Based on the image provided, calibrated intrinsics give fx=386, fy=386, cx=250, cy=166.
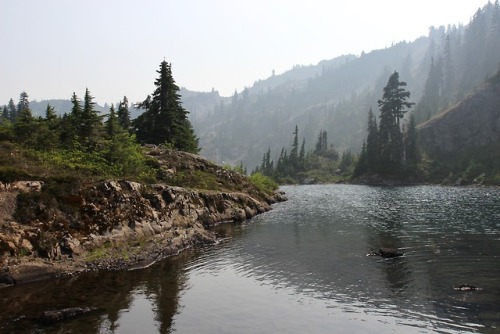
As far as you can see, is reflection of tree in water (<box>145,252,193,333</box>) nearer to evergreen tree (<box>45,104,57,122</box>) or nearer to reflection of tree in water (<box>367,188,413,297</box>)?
reflection of tree in water (<box>367,188,413,297</box>)

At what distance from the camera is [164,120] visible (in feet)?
245

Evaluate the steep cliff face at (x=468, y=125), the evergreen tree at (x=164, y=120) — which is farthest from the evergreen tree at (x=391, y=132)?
the evergreen tree at (x=164, y=120)

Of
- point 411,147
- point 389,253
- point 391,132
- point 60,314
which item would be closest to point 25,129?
point 60,314

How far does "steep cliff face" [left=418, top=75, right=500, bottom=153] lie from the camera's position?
555ft

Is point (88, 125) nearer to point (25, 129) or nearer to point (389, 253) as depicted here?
point (25, 129)

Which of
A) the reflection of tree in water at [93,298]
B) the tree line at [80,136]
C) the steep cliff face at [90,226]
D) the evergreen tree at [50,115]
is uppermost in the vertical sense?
the evergreen tree at [50,115]

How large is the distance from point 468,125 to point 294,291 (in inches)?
7079

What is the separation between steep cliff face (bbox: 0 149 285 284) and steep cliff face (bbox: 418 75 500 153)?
159319mm

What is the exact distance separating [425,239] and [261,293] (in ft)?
79.5

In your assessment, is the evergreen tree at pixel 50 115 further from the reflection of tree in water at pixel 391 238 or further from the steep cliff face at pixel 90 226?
the reflection of tree in water at pixel 391 238

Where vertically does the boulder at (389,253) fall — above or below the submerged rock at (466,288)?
above

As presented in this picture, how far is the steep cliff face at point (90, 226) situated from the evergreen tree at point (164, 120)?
2674 cm

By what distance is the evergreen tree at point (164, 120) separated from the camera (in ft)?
244

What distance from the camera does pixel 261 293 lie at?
26.1m
